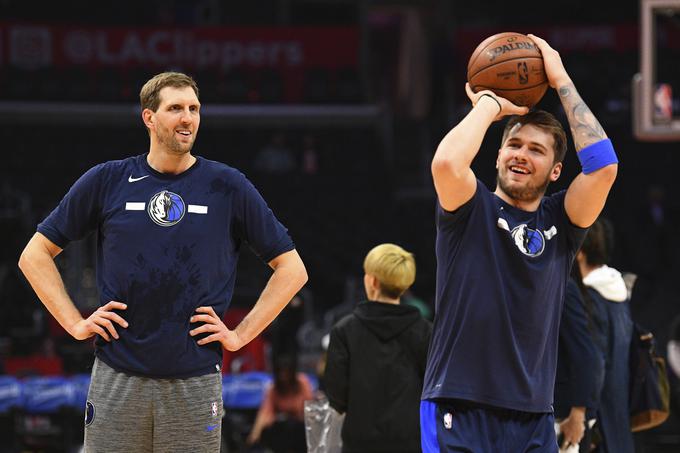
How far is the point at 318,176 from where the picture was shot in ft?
62.0

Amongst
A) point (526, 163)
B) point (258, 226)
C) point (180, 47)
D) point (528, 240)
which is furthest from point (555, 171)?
point (180, 47)

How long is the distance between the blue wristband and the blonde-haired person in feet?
5.60

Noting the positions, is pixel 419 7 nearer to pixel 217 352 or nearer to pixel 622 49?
pixel 622 49

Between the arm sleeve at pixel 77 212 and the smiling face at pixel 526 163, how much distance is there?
1520mm

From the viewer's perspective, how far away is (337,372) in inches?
208

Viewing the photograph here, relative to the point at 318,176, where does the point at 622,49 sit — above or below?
above

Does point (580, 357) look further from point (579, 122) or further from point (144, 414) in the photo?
point (144, 414)

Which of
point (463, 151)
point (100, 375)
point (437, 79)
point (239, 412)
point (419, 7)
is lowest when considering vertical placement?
point (239, 412)

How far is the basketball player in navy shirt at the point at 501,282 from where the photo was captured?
3529 millimetres

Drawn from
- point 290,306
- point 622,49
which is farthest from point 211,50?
point 290,306

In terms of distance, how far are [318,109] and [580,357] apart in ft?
49.7

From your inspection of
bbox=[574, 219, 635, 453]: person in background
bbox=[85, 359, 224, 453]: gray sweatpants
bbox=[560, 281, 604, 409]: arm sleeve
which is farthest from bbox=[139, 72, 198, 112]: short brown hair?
bbox=[574, 219, 635, 453]: person in background

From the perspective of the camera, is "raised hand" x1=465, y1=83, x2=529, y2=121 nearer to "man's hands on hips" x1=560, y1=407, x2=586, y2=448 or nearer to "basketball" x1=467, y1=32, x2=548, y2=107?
"basketball" x1=467, y1=32, x2=548, y2=107

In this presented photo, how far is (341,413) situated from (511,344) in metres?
2.00
